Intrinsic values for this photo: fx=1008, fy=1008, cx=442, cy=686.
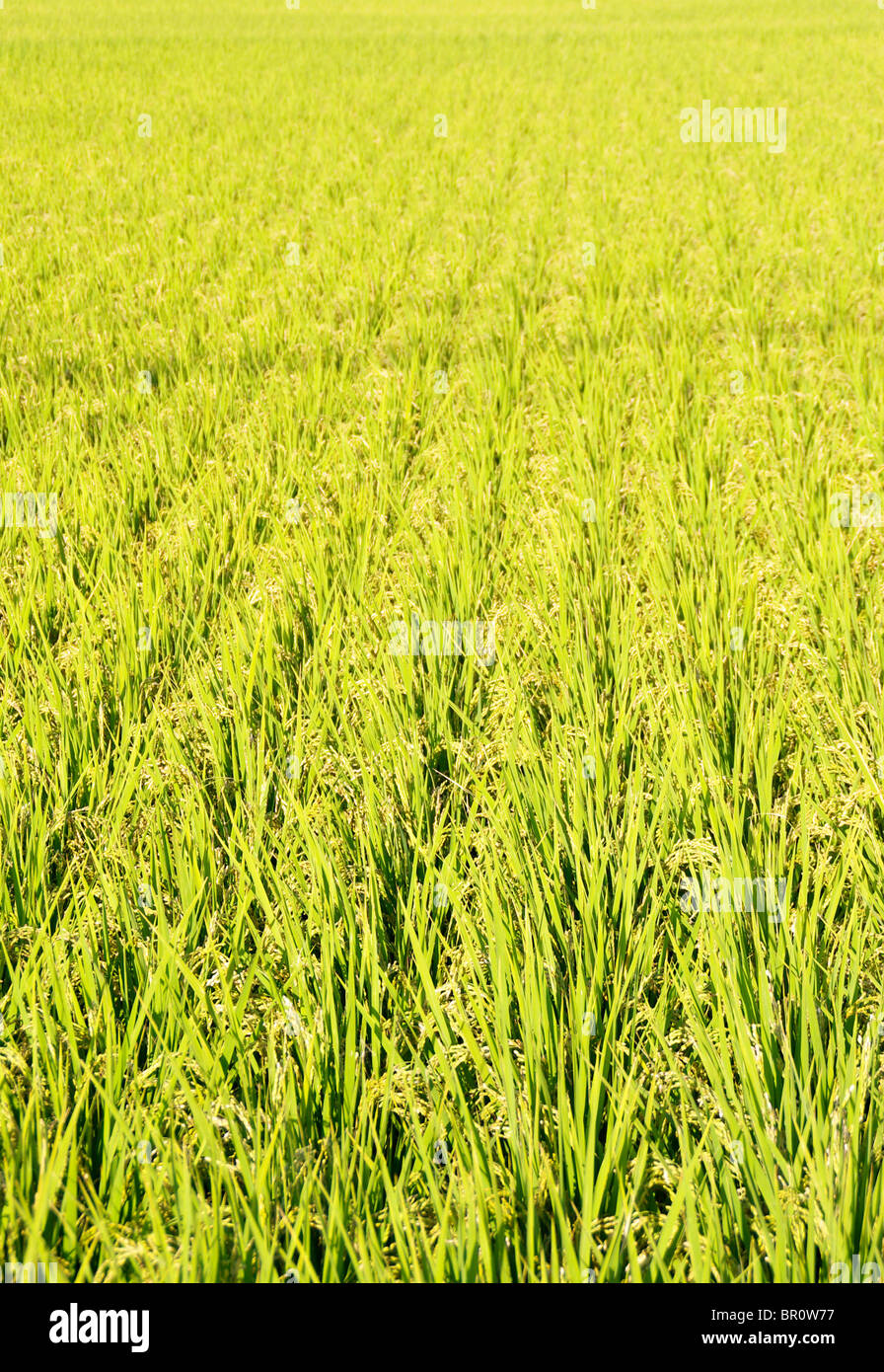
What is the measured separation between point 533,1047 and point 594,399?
2.95 m

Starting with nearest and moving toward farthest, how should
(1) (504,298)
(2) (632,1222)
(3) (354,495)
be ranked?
(2) (632,1222) → (3) (354,495) → (1) (504,298)

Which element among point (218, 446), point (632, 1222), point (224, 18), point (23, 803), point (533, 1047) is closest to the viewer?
point (632, 1222)

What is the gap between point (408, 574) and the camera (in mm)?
2631

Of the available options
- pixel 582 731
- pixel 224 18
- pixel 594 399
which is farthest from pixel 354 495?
pixel 224 18

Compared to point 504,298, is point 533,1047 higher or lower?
lower

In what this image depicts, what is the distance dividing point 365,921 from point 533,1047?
33 cm

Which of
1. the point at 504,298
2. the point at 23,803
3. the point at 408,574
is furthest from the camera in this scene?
the point at 504,298

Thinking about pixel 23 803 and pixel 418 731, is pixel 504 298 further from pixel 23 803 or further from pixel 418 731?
pixel 23 803

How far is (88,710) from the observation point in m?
2.07

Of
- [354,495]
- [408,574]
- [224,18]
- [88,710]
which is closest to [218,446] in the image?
[354,495]

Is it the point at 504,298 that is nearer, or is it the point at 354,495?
the point at 354,495

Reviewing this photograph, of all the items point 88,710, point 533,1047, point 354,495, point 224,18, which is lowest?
point 533,1047

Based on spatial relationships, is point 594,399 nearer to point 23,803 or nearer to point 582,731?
point 582,731

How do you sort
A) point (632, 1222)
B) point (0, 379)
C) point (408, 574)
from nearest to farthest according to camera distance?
point (632, 1222) → point (408, 574) → point (0, 379)
